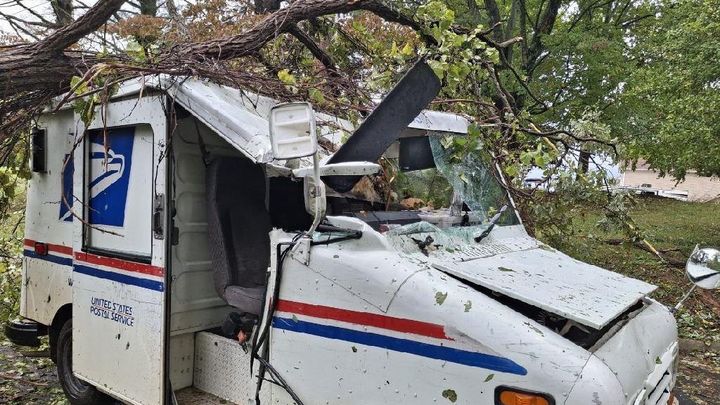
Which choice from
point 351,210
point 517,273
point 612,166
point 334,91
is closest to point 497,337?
point 517,273

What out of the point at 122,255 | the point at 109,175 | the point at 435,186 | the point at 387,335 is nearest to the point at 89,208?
the point at 109,175

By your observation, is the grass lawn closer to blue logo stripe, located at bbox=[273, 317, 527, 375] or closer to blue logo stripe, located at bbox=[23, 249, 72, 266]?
blue logo stripe, located at bbox=[273, 317, 527, 375]

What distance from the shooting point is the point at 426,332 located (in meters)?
2.53

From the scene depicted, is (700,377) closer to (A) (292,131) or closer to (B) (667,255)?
(B) (667,255)

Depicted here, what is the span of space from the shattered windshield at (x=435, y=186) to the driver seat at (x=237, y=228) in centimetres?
85

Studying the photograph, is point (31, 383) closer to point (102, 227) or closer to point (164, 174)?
point (102, 227)

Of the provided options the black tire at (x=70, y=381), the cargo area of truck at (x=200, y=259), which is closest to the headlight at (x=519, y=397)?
the cargo area of truck at (x=200, y=259)

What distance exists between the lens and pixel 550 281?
303 centimetres

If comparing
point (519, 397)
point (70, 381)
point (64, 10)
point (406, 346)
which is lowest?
point (70, 381)

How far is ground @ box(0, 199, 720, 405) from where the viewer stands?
5.51m

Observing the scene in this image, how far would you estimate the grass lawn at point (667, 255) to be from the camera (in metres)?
7.39

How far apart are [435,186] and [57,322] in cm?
351

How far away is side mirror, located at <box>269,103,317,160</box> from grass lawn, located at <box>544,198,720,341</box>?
14.1 ft

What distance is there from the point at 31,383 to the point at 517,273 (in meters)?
4.92
